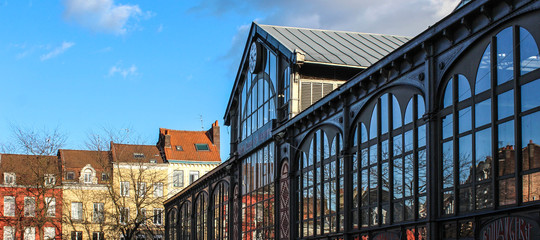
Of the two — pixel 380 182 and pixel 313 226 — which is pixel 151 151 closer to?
pixel 313 226

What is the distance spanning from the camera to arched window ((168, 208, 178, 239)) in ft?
185

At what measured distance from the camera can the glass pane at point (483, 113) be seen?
17156 millimetres

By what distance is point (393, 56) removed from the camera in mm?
21625

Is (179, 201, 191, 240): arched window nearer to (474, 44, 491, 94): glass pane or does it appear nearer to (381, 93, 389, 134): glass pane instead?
(381, 93, 389, 134): glass pane

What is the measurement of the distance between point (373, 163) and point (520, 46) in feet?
26.8

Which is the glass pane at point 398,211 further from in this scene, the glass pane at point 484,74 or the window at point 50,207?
the window at point 50,207

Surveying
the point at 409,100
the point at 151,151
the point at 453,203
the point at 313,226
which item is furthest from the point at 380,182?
the point at 151,151

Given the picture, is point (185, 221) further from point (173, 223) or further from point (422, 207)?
point (422, 207)

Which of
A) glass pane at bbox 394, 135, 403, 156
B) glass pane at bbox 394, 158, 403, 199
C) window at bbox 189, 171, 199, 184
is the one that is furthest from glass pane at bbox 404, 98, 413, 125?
window at bbox 189, 171, 199, 184

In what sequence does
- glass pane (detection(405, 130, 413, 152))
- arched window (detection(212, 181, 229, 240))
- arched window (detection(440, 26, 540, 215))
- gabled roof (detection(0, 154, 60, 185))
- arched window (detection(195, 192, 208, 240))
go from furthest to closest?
gabled roof (detection(0, 154, 60, 185)) < arched window (detection(195, 192, 208, 240)) < arched window (detection(212, 181, 229, 240)) < glass pane (detection(405, 130, 413, 152)) < arched window (detection(440, 26, 540, 215))

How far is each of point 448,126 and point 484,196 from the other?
2368mm

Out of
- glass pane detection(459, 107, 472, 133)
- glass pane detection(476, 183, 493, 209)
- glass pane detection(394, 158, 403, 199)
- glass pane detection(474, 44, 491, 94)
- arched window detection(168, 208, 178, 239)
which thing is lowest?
arched window detection(168, 208, 178, 239)

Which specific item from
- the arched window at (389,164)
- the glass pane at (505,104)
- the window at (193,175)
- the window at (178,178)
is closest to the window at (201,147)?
the window at (193,175)

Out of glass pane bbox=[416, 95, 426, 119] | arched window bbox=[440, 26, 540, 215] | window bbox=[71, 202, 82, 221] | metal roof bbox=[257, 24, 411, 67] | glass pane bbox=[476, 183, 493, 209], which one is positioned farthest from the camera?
window bbox=[71, 202, 82, 221]
